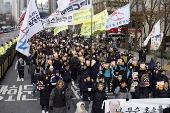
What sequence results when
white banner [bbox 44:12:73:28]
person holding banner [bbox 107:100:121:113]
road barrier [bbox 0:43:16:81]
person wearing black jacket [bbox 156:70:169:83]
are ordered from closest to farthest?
1. person holding banner [bbox 107:100:121:113]
2. person wearing black jacket [bbox 156:70:169:83]
3. white banner [bbox 44:12:73:28]
4. road barrier [bbox 0:43:16:81]

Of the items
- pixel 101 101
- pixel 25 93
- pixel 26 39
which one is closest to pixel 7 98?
pixel 25 93

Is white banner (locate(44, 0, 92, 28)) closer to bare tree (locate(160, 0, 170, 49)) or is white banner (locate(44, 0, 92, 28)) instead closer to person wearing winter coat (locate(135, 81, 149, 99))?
person wearing winter coat (locate(135, 81, 149, 99))

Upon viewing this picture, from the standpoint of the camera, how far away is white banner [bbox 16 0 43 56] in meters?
10.1

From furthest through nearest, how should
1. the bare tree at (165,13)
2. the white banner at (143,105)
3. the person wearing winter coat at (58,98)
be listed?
the bare tree at (165,13) < the person wearing winter coat at (58,98) < the white banner at (143,105)

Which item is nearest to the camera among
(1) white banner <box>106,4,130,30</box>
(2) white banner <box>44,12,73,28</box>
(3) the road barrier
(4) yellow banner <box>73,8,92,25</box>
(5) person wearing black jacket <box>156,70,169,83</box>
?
(5) person wearing black jacket <box>156,70,169,83</box>

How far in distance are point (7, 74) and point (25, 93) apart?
5466 mm

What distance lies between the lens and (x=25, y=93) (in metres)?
12.2

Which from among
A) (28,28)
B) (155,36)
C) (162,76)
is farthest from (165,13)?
(28,28)

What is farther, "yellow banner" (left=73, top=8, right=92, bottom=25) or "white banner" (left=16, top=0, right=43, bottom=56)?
"yellow banner" (left=73, top=8, right=92, bottom=25)

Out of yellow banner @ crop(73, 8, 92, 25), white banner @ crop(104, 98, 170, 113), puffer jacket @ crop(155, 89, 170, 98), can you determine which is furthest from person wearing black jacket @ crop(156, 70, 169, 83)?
yellow banner @ crop(73, 8, 92, 25)

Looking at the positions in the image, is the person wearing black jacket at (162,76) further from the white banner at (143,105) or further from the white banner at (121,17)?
the white banner at (121,17)

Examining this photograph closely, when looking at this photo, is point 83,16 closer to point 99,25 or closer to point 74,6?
point 74,6

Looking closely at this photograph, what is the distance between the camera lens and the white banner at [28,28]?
10.1 m

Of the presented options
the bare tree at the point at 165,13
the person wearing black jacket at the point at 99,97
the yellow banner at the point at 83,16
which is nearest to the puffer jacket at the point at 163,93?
the person wearing black jacket at the point at 99,97
